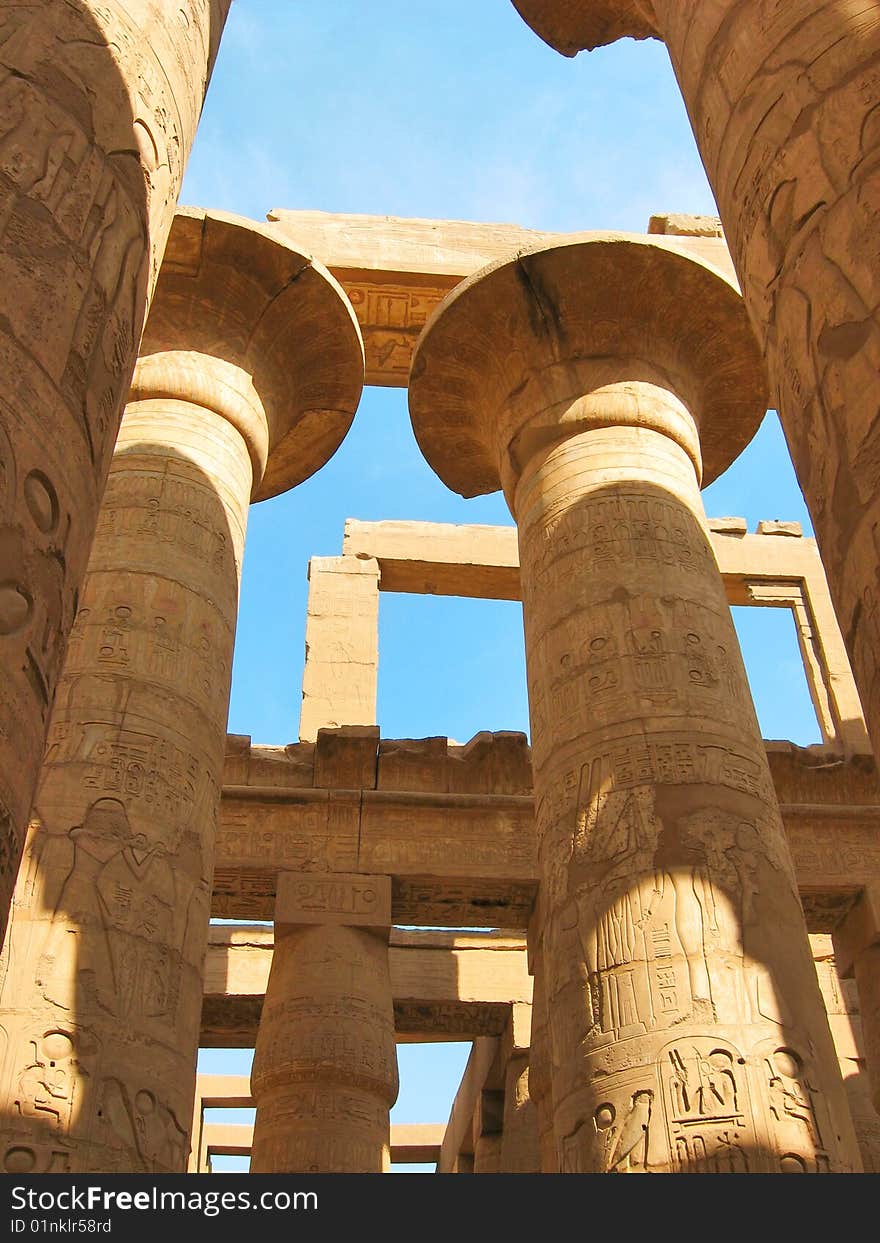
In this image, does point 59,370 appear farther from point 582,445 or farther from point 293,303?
point 293,303

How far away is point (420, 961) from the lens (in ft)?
39.2

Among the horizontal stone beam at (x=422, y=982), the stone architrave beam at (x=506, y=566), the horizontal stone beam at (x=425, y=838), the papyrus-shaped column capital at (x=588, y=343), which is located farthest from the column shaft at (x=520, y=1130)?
the papyrus-shaped column capital at (x=588, y=343)

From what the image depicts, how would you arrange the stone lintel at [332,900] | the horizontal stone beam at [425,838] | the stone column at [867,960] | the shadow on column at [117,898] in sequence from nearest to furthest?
the shadow on column at [117,898] < the stone column at [867,960] < the stone lintel at [332,900] < the horizontal stone beam at [425,838]

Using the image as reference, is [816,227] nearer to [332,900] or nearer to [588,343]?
[588,343]

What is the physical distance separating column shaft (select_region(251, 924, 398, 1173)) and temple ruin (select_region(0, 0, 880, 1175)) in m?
0.03

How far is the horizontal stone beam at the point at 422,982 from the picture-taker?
11.2 m

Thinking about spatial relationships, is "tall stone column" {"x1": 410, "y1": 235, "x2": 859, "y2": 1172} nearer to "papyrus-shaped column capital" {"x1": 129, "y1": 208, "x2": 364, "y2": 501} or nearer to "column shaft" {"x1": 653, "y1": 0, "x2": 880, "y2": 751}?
"papyrus-shaped column capital" {"x1": 129, "y1": 208, "x2": 364, "y2": 501}

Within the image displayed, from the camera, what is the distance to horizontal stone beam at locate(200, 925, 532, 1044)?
439 inches

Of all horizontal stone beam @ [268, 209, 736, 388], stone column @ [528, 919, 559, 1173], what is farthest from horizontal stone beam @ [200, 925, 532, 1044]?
horizontal stone beam @ [268, 209, 736, 388]

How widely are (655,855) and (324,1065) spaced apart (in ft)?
12.4

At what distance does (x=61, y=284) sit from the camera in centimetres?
285

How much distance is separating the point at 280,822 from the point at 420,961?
274cm

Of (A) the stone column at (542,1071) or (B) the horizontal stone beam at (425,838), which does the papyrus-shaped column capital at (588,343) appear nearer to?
(B) the horizontal stone beam at (425,838)

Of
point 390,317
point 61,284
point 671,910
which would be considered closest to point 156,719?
point 671,910
